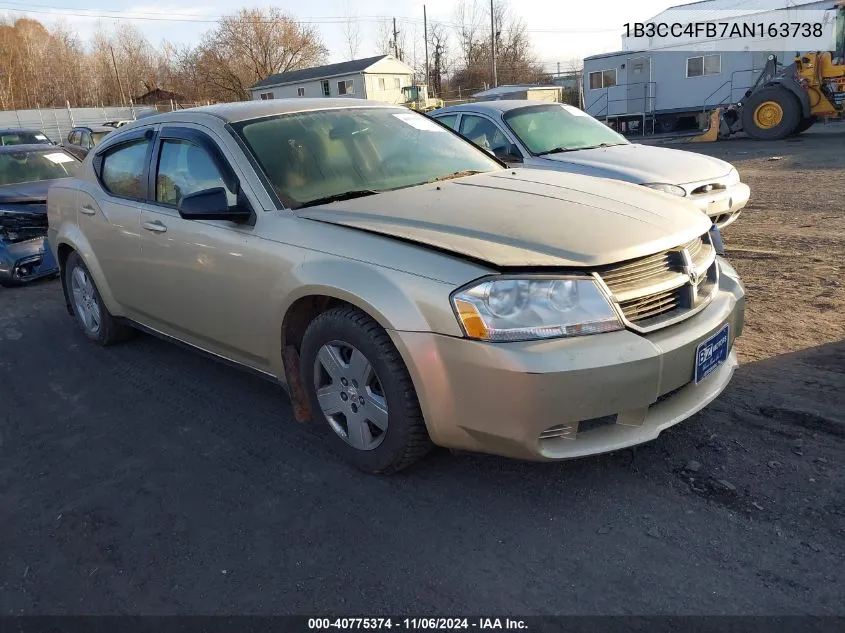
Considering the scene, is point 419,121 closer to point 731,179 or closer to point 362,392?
point 362,392

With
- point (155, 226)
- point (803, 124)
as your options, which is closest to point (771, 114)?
point (803, 124)

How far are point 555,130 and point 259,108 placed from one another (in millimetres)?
4673

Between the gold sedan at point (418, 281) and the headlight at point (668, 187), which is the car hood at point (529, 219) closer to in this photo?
the gold sedan at point (418, 281)

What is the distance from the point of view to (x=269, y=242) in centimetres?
332

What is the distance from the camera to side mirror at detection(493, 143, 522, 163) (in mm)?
7340

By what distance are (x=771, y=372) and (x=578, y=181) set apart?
1.56m

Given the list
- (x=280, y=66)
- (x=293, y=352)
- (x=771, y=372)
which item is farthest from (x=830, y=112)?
(x=280, y=66)

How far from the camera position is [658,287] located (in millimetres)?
2836

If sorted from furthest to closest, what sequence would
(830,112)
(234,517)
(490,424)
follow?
(830,112) → (234,517) → (490,424)

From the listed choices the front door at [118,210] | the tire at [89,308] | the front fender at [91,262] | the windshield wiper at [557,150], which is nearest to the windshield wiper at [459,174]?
the front door at [118,210]

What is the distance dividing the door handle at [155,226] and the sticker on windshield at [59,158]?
271 inches

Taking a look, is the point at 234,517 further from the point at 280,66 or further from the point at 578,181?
the point at 280,66

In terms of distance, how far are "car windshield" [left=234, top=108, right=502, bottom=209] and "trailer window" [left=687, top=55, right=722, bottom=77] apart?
25074mm

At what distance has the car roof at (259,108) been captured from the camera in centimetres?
392
